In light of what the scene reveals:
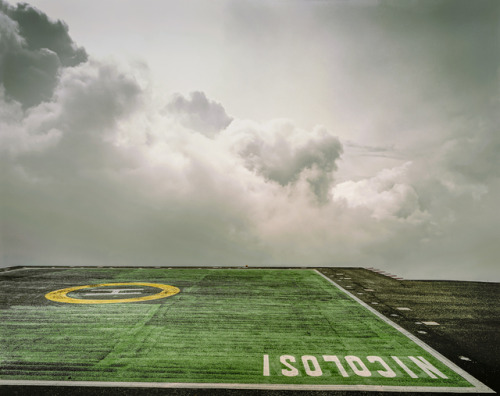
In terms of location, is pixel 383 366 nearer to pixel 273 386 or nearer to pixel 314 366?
pixel 314 366

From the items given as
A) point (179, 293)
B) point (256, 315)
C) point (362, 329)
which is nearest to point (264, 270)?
point (179, 293)

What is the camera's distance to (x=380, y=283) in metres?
17.0

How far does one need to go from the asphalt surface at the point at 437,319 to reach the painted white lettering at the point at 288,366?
2.02 feet

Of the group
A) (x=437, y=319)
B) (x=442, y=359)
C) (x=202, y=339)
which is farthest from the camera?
(x=437, y=319)

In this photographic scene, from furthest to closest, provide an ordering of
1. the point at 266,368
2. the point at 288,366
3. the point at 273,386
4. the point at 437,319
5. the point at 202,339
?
the point at 437,319, the point at 202,339, the point at 288,366, the point at 266,368, the point at 273,386

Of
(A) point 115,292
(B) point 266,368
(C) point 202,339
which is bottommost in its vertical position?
(B) point 266,368

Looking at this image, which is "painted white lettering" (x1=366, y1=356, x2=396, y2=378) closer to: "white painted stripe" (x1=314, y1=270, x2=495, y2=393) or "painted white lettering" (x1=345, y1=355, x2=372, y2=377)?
"painted white lettering" (x1=345, y1=355, x2=372, y2=377)

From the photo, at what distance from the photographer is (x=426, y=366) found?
6.88 m

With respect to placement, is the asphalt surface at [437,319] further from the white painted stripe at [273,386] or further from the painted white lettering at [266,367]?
the painted white lettering at [266,367]

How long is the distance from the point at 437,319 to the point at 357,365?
5.13m

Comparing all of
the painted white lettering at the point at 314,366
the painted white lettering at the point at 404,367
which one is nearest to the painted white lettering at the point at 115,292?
the painted white lettering at the point at 314,366

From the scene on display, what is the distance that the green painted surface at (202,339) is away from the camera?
21.3ft

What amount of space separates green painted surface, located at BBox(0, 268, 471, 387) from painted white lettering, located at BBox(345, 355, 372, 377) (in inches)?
2.6

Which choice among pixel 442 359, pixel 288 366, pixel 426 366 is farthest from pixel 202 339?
pixel 442 359
